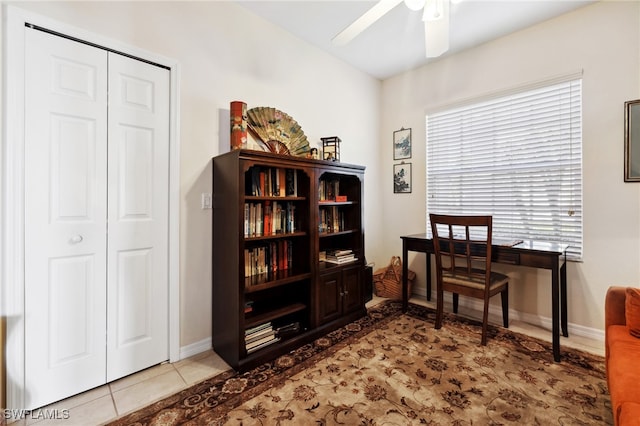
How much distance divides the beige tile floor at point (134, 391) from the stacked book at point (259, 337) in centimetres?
21

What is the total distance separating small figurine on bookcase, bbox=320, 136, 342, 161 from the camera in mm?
2863

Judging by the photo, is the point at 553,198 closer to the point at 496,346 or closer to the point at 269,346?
the point at 496,346

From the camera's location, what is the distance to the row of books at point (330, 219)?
2.80 metres

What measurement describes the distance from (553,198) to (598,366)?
1336 mm

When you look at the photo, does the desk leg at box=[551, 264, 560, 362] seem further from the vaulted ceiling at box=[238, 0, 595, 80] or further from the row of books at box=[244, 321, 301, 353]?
the vaulted ceiling at box=[238, 0, 595, 80]

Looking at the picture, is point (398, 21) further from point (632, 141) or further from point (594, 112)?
point (632, 141)

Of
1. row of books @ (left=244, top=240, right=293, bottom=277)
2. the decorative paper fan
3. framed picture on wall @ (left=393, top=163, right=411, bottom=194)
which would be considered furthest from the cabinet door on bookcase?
framed picture on wall @ (left=393, top=163, right=411, bottom=194)

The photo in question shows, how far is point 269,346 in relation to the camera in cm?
210

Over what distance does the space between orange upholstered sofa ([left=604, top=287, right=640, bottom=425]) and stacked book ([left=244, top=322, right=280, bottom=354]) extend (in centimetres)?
180

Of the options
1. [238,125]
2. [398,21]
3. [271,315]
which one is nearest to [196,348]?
[271,315]

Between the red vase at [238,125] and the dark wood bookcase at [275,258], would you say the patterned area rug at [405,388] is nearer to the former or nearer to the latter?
the dark wood bookcase at [275,258]

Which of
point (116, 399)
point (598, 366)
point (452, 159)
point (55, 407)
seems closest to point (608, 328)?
point (598, 366)

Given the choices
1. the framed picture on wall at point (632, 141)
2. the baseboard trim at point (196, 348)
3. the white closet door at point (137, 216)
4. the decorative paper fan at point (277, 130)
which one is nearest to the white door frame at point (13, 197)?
the white closet door at point (137, 216)

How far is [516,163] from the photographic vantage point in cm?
278
